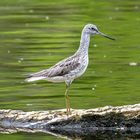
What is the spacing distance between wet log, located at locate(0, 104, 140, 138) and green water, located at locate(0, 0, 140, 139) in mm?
349

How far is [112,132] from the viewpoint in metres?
13.9

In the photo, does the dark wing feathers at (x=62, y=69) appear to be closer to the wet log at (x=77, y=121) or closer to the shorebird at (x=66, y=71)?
the shorebird at (x=66, y=71)

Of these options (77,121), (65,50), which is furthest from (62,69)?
(65,50)

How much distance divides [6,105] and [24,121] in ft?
5.26

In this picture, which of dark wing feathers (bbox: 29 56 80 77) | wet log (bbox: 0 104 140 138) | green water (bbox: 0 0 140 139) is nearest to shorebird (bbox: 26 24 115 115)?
dark wing feathers (bbox: 29 56 80 77)

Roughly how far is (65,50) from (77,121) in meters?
9.21

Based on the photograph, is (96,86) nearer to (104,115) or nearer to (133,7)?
(104,115)

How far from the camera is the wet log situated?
13758mm

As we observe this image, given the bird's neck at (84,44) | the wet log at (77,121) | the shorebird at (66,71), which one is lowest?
the wet log at (77,121)

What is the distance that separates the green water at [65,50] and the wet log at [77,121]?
13.8 inches

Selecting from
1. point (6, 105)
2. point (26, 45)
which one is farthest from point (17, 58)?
point (6, 105)

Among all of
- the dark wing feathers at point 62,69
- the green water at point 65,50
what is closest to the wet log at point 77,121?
the green water at point 65,50

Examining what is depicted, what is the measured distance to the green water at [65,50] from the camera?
644 inches

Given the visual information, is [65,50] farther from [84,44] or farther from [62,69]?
[62,69]
